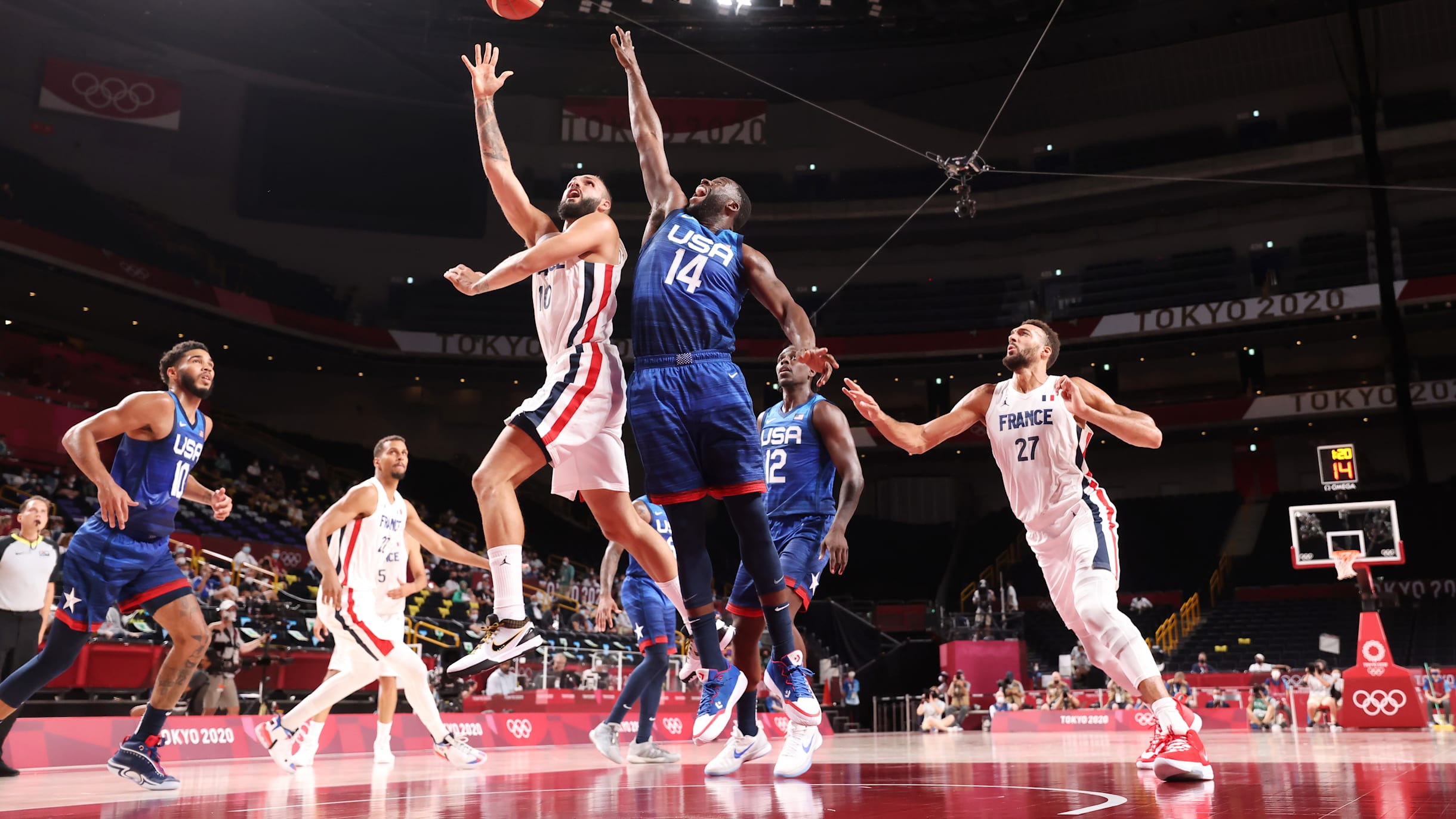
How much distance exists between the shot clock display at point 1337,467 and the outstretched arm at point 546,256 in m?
17.3

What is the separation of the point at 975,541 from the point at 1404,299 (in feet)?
42.2

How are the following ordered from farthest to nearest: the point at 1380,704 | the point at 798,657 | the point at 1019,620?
the point at 1019,620
the point at 1380,704
the point at 798,657

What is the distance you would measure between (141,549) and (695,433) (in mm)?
3632

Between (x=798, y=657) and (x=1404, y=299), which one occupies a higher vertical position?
(x=1404, y=299)

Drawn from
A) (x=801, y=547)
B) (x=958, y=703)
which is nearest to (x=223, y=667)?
(x=801, y=547)

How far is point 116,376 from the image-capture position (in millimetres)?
26641

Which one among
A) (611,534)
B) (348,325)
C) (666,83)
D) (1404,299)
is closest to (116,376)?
(348,325)

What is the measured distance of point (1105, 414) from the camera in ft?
17.9

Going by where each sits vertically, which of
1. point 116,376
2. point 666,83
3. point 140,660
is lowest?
point 140,660

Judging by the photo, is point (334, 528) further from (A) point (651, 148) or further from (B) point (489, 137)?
(A) point (651, 148)

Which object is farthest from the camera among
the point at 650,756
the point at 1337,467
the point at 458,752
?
the point at 1337,467

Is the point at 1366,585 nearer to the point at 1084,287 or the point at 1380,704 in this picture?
the point at 1380,704

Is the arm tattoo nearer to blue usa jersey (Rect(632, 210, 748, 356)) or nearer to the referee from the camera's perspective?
blue usa jersey (Rect(632, 210, 748, 356))

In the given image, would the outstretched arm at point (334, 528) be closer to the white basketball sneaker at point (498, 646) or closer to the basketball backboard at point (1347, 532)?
the white basketball sneaker at point (498, 646)
